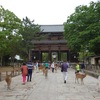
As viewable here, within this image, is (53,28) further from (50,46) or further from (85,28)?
(85,28)

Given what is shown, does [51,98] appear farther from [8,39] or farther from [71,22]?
[71,22]

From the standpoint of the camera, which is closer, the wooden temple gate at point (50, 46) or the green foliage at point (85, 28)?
the green foliage at point (85, 28)

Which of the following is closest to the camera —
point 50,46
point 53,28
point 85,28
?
point 85,28

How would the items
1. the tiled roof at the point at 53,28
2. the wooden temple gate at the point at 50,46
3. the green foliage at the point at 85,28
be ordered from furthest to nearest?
the tiled roof at the point at 53,28 < the wooden temple gate at the point at 50,46 < the green foliage at the point at 85,28

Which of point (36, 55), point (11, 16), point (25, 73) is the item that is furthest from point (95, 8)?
point (36, 55)

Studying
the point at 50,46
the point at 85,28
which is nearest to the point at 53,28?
the point at 50,46

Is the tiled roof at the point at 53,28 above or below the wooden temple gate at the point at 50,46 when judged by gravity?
above

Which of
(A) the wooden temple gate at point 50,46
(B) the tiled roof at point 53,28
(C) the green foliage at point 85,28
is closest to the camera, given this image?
(C) the green foliage at point 85,28

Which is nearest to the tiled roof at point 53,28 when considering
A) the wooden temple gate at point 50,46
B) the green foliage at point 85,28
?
the wooden temple gate at point 50,46

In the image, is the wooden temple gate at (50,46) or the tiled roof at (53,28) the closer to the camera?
the wooden temple gate at (50,46)

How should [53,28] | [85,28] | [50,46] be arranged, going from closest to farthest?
[85,28] → [50,46] → [53,28]

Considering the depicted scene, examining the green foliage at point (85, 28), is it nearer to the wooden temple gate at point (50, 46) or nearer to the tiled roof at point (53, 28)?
the wooden temple gate at point (50, 46)

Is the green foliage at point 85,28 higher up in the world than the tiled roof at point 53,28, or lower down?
lower down

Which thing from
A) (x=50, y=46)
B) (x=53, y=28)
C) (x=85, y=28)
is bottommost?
(x=50, y=46)
